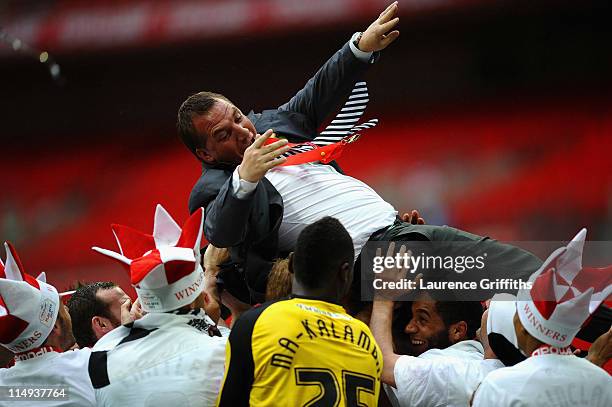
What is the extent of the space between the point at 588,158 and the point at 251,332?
11.7ft

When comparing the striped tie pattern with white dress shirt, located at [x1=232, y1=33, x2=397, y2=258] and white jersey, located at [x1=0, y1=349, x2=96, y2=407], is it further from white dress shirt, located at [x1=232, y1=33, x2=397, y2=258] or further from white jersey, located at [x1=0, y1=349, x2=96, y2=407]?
white jersey, located at [x1=0, y1=349, x2=96, y2=407]

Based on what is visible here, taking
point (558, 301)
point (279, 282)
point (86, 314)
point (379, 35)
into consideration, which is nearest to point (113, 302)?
point (86, 314)

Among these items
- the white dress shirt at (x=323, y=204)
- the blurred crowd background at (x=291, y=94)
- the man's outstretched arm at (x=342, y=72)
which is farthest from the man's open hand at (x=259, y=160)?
the blurred crowd background at (x=291, y=94)

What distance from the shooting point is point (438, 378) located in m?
2.47

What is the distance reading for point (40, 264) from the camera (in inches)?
222

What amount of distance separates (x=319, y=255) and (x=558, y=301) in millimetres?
505

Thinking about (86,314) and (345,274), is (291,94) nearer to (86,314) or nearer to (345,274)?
(86,314)

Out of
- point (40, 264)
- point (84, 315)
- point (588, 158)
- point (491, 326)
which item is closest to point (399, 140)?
point (588, 158)

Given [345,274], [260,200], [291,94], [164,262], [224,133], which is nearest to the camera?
[345,274]

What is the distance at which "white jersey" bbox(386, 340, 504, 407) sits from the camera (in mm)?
2445

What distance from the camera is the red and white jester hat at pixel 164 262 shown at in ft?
7.67

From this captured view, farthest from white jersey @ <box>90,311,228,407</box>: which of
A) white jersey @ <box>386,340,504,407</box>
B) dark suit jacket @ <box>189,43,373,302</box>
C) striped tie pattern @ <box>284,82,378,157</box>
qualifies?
striped tie pattern @ <box>284,82,378,157</box>

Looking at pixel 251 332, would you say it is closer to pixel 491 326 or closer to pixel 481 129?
pixel 491 326

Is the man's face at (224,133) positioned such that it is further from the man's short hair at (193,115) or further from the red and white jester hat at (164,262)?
the red and white jester hat at (164,262)
